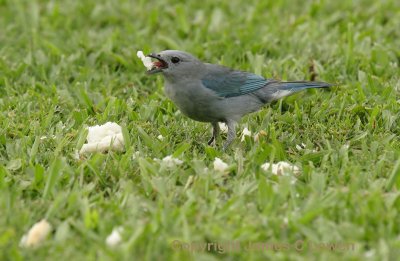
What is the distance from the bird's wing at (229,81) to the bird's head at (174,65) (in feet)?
0.44

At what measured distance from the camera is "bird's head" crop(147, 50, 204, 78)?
562cm

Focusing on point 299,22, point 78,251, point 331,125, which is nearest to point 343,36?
point 299,22

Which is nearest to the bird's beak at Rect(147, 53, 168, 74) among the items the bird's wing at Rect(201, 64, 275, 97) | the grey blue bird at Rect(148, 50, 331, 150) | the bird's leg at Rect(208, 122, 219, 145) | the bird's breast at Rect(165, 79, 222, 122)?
the grey blue bird at Rect(148, 50, 331, 150)

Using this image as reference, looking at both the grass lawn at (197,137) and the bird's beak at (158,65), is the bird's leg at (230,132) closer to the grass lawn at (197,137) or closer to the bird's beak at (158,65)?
the grass lawn at (197,137)

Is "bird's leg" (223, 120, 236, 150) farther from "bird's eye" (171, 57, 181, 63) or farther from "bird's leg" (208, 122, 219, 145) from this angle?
"bird's eye" (171, 57, 181, 63)

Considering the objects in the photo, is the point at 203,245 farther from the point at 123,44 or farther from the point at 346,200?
the point at 123,44

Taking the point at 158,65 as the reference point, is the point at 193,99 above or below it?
below

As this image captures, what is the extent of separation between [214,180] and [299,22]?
4.06 metres

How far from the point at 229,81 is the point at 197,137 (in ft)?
1.69

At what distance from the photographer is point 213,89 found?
18.7 ft

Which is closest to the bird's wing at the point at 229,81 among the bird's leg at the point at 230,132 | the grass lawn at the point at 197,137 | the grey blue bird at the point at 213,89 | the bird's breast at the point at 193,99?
the grey blue bird at the point at 213,89

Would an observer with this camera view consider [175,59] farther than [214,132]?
No

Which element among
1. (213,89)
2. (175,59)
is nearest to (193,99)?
(213,89)

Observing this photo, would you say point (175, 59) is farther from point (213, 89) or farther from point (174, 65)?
point (213, 89)
